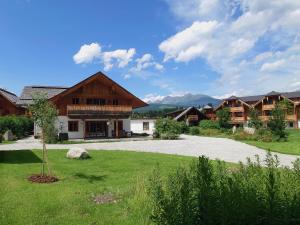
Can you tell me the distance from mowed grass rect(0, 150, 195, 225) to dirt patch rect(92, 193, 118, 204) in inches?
5.3

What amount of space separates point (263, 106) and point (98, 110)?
45097mm

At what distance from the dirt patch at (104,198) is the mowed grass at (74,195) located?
14 cm

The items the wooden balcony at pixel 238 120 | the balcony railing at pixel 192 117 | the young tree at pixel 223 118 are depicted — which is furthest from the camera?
the wooden balcony at pixel 238 120

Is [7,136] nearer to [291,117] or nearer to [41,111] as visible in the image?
[41,111]

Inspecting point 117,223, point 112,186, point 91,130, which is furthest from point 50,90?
point 117,223

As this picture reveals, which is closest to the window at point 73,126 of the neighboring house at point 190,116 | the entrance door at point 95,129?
the entrance door at point 95,129

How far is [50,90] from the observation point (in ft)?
176

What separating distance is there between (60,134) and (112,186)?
91.1 feet

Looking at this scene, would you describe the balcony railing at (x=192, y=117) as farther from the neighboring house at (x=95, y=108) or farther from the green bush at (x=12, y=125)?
the green bush at (x=12, y=125)

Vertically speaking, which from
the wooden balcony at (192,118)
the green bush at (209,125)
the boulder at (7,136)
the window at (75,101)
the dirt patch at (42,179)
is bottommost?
the dirt patch at (42,179)

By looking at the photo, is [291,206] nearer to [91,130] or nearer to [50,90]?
[91,130]

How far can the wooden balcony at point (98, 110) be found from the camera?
4221 centimetres

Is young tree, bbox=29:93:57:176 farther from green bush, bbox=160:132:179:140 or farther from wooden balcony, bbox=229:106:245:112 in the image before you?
wooden balcony, bbox=229:106:245:112

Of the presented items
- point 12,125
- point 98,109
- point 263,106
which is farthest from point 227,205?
point 263,106
